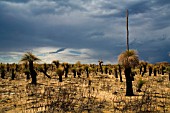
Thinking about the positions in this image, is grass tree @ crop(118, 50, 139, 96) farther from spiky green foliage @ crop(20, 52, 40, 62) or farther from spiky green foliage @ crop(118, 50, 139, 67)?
spiky green foliage @ crop(20, 52, 40, 62)

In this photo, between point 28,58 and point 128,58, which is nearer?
point 128,58

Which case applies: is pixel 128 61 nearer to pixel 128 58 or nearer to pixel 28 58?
pixel 128 58

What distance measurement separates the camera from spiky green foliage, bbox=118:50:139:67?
68.5ft

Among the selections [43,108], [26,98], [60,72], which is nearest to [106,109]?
[43,108]

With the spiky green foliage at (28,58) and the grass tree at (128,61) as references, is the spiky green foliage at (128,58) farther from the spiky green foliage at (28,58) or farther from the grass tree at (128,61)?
the spiky green foliage at (28,58)

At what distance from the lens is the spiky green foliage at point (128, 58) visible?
2088 centimetres

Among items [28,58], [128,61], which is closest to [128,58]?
[128,61]

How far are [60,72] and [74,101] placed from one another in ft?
52.4

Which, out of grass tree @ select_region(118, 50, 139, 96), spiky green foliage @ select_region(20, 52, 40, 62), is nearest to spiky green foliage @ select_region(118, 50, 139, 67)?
grass tree @ select_region(118, 50, 139, 96)

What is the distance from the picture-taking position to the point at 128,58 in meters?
20.9

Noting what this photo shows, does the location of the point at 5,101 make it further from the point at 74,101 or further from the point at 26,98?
the point at 74,101

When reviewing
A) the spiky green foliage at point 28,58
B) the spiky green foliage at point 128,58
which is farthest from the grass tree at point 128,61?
the spiky green foliage at point 28,58

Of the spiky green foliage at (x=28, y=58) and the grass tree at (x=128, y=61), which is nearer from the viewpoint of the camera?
the grass tree at (x=128, y=61)

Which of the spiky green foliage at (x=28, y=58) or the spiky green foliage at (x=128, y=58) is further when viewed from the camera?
the spiky green foliage at (x=28, y=58)
